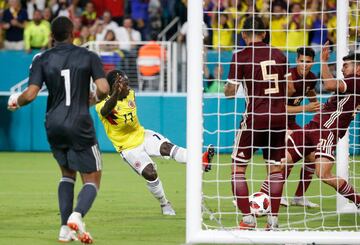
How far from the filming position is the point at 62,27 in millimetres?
9125

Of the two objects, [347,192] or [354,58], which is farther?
[347,192]

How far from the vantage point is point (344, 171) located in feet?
38.8

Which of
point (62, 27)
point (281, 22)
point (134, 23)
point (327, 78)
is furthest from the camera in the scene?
point (134, 23)

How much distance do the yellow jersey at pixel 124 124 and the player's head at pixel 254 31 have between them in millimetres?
2270

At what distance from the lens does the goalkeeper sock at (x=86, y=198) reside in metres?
9.03

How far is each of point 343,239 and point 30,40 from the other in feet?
48.4

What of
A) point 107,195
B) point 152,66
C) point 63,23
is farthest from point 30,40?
point 63,23

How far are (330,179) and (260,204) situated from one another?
2.98 ft

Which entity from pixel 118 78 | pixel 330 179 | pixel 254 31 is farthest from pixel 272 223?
pixel 118 78

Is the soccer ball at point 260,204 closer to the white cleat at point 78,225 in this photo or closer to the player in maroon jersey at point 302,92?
the player in maroon jersey at point 302,92

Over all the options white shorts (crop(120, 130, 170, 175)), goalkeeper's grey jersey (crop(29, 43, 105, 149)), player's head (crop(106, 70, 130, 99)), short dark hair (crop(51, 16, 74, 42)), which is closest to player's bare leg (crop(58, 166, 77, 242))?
goalkeeper's grey jersey (crop(29, 43, 105, 149))

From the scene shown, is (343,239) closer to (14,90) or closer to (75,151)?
(75,151)

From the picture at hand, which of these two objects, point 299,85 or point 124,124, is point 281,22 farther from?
point 124,124

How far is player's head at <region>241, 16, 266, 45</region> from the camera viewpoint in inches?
392
